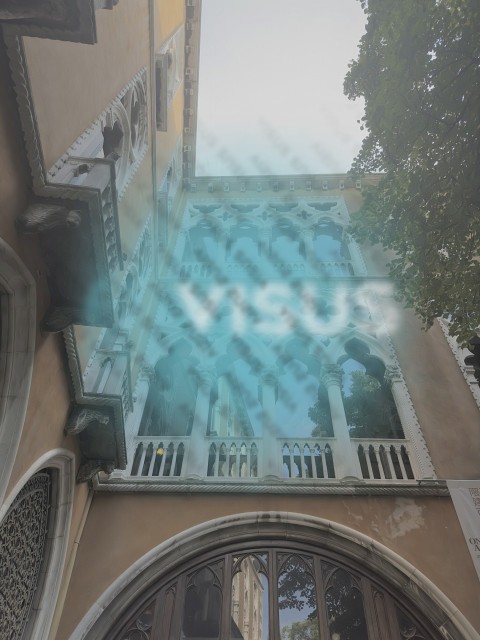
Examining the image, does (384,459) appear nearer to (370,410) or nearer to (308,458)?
(308,458)

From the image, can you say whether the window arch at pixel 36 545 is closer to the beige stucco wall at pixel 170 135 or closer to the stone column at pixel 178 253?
the stone column at pixel 178 253

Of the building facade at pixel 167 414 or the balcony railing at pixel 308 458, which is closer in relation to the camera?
the building facade at pixel 167 414

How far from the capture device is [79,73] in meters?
5.66

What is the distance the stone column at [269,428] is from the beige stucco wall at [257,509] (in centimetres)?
59

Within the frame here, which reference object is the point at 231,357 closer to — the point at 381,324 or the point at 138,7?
the point at 381,324

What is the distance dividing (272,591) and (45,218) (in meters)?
5.17

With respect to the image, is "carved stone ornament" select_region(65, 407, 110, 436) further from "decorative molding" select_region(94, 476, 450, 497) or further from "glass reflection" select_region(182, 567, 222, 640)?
"glass reflection" select_region(182, 567, 222, 640)

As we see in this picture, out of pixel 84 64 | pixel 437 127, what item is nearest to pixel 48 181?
pixel 84 64

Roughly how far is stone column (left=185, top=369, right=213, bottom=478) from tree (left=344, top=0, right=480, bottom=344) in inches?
156

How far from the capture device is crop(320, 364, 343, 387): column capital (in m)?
8.92

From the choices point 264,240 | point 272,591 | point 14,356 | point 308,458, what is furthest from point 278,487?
point 264,240

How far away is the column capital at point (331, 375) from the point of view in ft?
29.3

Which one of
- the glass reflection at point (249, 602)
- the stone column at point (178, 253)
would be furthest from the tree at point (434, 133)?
the stone column at point (178, 253)

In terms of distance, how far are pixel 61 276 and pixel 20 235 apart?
71 centimetres
